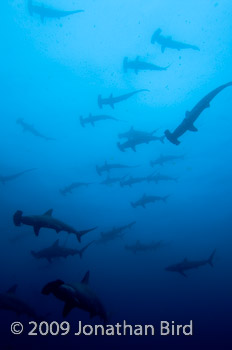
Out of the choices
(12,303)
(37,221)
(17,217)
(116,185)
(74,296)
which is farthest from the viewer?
(116,185)

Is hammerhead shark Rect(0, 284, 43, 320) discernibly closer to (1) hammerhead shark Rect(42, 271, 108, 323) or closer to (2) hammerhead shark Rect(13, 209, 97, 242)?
(2) hammerhead shark Rect(13, 209, 97, 242)

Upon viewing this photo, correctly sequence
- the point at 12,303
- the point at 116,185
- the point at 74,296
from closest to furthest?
1. the point at 74,296
2. the point at 12,303
3. the point at 116,185

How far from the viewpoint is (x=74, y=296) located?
4.05m

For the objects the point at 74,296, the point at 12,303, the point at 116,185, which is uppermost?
the point at 116,185

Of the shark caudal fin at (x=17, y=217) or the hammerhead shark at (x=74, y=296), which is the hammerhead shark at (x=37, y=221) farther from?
the hammerhead shark at (x=74, y=296)

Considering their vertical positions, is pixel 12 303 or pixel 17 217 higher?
pixel 17 217

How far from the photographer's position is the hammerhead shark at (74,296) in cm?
367

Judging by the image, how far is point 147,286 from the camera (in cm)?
2650

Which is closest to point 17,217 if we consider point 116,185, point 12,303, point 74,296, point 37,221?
point 37,221

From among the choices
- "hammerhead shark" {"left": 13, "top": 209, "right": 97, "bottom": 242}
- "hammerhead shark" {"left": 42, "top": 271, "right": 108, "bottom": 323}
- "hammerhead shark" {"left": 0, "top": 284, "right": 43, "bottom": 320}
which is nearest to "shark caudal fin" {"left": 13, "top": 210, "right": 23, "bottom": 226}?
"hammerhead shark" {"left": 13, "top": 209, "right": 97, "bottom": 242}

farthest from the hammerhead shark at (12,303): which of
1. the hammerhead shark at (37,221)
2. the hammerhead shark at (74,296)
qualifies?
the hammerhead shark at (74,296)

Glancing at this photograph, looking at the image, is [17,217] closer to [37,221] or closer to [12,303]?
[37,221]

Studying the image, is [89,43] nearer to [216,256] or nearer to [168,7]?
[168,7]

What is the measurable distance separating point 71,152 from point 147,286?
80.1ft
